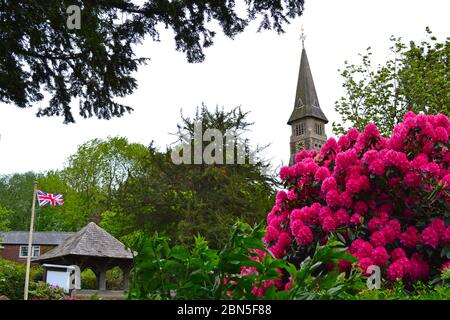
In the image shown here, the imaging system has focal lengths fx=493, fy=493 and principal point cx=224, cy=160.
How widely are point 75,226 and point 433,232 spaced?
48.2 meters

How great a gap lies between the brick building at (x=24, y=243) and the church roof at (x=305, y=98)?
3502cm

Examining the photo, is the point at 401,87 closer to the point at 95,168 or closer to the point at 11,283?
the point at 11,283

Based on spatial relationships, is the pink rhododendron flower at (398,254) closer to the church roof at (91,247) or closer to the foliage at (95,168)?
the church roof at (91,247)

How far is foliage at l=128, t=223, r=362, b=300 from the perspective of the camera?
2.62ft

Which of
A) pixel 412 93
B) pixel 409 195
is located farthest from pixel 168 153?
pixel 409 195

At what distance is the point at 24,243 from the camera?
4581 centimetres

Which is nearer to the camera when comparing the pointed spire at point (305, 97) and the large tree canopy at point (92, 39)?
the large tree canopy at point (92, 39)

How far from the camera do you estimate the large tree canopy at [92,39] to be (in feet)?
16.8

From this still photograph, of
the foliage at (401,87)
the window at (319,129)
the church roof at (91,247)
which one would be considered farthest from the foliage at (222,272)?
the window at (319,129)

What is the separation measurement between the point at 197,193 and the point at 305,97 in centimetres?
4734

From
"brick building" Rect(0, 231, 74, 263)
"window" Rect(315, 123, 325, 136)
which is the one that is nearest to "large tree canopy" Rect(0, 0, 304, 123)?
"brick building" Rect(0, 231, 74, 263)

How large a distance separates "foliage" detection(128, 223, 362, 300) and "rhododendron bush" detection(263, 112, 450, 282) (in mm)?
2866

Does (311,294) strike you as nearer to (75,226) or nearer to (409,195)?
(409,195)

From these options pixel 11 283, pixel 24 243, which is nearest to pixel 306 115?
pixel 24 243
